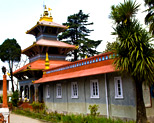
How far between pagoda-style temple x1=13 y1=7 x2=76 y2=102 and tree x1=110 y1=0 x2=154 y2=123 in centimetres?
1487

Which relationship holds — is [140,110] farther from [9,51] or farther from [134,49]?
[9,51]

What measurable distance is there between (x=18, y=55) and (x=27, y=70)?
31.3 feet

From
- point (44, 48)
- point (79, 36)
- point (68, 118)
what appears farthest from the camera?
point (79, 36)

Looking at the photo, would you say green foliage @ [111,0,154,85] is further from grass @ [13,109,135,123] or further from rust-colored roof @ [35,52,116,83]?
grass @ [13,109,135,123]

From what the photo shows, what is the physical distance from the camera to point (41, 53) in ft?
88.5

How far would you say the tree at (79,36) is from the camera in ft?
128

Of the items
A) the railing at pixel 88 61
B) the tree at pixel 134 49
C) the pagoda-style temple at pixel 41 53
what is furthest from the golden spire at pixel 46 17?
the tree at pixel 134 49

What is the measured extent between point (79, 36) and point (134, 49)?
31194mm

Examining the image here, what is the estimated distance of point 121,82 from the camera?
1249 cm

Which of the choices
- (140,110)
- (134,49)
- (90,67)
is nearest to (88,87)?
(90,67)

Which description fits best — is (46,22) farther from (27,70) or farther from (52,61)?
(27,70)

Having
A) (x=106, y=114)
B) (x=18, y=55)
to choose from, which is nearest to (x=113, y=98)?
(x=106, y=114)

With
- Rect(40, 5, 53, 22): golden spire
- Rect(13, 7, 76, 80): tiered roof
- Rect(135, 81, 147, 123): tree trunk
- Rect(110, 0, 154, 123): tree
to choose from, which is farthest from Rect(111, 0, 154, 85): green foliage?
Rect(40, 5, 53, 22): golden spire

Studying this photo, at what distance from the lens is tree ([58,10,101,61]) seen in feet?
128
